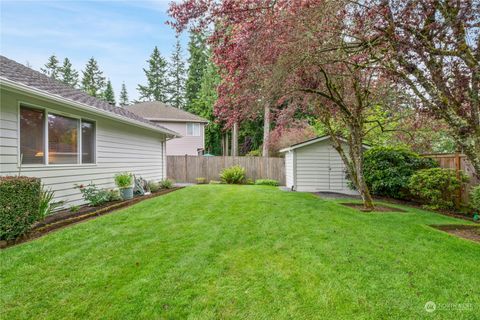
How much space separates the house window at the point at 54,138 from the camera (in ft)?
16.9

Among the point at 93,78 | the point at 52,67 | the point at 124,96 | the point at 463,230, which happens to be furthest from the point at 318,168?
the point at 124,96

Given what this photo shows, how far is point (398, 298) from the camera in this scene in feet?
8.27

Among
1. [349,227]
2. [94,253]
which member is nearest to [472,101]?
[349,227]

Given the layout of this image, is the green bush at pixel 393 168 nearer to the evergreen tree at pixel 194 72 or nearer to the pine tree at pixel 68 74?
the evergreen tree at pixel 194 72

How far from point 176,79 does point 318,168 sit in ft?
103

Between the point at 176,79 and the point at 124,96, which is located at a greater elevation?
the point at 124,96

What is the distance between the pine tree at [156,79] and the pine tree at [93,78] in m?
8.04

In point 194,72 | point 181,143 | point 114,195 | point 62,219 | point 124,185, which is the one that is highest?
point 194,72

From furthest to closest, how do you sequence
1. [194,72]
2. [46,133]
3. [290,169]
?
[194,72], [290,169], [46,133]

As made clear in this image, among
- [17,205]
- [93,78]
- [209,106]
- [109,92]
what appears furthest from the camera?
[93,78]

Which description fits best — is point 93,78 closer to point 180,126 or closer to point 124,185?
point 180,126

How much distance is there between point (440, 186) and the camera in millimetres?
7152

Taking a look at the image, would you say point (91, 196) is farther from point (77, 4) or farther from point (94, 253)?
point (77, 4)

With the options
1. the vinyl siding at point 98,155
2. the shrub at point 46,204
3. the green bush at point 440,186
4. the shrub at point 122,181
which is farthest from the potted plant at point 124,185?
the green bush at point 440,186
